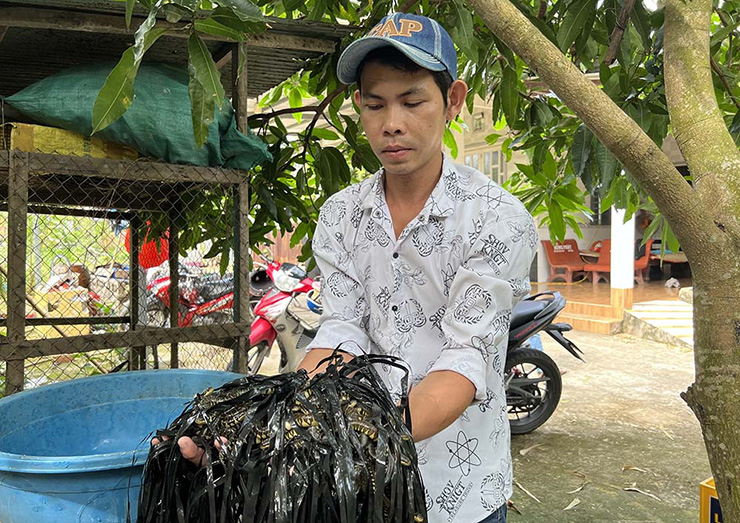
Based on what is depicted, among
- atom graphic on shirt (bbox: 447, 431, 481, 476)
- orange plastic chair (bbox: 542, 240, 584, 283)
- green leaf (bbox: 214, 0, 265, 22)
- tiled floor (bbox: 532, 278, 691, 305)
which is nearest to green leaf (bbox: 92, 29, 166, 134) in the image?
green leaf (bbox: 214, 0, 265, 22)

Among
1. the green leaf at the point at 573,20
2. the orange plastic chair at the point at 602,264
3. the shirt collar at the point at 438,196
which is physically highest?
the green leaf at the point at 573,20

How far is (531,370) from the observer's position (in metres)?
3.87

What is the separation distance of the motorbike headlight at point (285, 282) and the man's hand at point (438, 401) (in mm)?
3516

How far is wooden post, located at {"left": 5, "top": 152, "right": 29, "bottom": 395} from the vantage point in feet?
5.96

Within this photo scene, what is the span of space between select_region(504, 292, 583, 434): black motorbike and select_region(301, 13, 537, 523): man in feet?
7.37

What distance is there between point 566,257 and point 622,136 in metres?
9.07

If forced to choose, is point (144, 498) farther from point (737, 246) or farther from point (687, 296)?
point (687, 296)

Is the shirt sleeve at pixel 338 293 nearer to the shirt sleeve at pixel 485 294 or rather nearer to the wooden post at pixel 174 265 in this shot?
the shirt sleeve at pixel 485 294

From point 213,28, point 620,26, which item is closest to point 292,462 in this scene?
point 213,28

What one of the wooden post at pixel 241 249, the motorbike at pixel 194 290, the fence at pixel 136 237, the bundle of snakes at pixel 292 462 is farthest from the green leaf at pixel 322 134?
the motorbike at pixel 194 290

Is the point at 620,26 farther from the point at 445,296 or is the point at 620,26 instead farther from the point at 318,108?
the point at 318,108

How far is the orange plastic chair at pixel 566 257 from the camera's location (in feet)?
31.6

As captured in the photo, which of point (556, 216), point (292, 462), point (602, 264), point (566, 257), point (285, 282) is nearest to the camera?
point (292, 462)

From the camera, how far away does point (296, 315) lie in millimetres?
4340
